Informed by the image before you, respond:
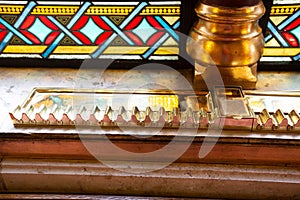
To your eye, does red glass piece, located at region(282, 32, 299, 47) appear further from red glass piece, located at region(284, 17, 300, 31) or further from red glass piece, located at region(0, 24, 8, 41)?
red glass piece, located at region(0, 24, 8, 41)

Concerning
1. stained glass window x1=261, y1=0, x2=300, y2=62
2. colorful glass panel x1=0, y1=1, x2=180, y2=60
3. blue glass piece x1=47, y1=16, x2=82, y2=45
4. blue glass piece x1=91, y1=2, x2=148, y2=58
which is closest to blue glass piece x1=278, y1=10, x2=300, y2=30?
stained glass window x1=261, y1=0, x2=300, y2=62

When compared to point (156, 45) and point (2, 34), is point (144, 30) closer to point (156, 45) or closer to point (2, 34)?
point (156, 45)

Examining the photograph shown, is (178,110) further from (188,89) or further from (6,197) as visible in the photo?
(6,197)

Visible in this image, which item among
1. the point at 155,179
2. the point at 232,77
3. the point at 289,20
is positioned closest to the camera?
the point at 155,179

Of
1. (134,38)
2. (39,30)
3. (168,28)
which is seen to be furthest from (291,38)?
(39,30)

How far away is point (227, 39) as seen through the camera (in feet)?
3.51

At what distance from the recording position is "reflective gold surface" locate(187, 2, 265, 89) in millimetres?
1042

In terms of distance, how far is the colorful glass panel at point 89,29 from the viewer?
1260 mm

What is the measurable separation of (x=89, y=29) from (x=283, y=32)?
64cm

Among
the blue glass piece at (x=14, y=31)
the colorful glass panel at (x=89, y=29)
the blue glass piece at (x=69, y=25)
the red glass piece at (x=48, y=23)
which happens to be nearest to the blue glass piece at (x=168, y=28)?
the colorful glass panel at (x=89, y=29)

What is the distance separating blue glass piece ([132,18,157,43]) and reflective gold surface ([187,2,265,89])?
0.19m

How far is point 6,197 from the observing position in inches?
42.0

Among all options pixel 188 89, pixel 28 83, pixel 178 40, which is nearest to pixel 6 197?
pixel 28 83

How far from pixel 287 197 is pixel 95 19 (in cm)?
80
